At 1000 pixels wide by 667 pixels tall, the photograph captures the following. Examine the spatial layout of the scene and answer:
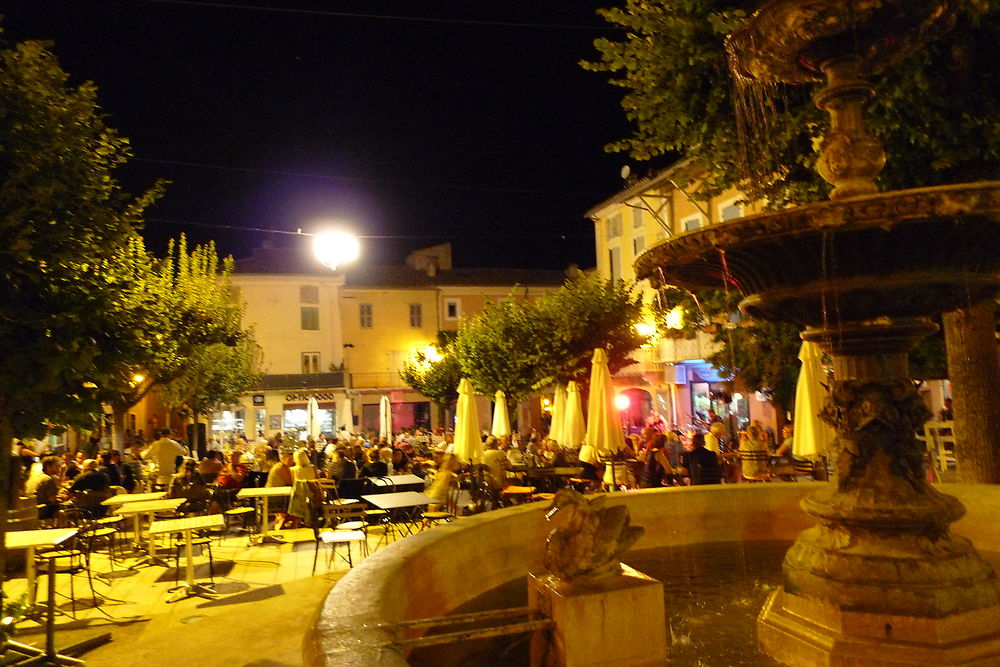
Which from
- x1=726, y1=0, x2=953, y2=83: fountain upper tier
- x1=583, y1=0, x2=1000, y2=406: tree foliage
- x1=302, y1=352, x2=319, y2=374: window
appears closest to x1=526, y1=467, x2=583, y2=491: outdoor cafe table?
x1=583, y1=0, x2=1000, y2=406: tree foliage

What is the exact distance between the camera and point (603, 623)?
143 inches

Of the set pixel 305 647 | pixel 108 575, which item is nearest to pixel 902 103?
pixel 305 647

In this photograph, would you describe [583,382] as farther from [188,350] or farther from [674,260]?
[674,260]

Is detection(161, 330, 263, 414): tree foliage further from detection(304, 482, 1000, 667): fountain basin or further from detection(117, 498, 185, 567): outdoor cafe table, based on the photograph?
detection(304, 482, 1000, 667): fountain basin

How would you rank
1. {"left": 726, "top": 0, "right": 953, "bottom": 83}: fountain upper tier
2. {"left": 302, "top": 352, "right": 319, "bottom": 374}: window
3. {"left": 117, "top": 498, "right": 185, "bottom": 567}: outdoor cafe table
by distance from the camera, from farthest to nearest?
{"left": 302, "top": 352, "right": 319, "bottom": 374}: window, {"left": 117, "top": 498, "right": 185, "bottom": 567}: outdoor cafe table, {"left": 726, "top": 0, "right": 953, "bottom": 83}: fountain upper tier

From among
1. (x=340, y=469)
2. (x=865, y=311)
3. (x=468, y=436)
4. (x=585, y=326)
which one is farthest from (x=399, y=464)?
(x=865, y=311)

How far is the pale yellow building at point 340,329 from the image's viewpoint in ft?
135

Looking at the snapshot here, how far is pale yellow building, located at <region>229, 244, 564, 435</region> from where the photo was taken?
41.1 metres

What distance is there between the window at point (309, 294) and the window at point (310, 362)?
3117 mm

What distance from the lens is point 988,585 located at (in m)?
4.21

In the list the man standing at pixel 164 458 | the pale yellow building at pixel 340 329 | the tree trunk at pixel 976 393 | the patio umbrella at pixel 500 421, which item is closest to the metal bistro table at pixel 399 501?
the tree trunk at pixel 976 393

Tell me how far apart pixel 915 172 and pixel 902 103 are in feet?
3.40

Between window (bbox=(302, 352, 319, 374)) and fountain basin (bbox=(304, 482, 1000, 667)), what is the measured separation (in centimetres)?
3728

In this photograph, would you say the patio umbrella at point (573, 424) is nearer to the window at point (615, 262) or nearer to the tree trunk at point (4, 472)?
the tree trunk at point (4, 472)
